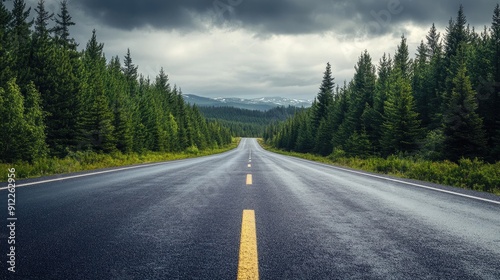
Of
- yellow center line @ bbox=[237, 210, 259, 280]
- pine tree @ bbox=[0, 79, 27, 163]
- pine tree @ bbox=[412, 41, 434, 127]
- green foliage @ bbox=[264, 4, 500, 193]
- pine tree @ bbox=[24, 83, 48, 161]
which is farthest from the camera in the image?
pine tree @ bbox=[412, 41, 434, 127]

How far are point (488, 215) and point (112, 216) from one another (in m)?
5.63

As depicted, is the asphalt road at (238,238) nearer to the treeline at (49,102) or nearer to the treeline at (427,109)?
the treeline at (49,102)

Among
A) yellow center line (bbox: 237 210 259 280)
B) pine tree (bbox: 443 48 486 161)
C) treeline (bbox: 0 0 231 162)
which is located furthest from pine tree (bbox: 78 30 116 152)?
pine tree (bbox: 443 48 486 161)

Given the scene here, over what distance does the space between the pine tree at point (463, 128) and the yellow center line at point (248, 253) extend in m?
24.8

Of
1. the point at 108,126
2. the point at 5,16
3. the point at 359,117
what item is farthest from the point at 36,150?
the point at 359,117

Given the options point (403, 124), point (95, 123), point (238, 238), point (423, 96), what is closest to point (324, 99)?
point (423, 96)

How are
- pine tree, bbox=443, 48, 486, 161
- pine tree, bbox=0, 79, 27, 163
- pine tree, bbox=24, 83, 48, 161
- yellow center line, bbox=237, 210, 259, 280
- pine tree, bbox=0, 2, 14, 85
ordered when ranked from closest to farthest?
yellow center line, bbox=237, 210, 259, 280 < pine tree, bbox=0, 79, 27, 163 < pine tree, bbox=24, 83, 48, 161 < pine tree, bbox=0, 2, 14, 85 < pine tree, bbox=443, 48, 486, 161

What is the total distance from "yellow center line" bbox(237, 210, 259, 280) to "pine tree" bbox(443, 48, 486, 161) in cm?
2485

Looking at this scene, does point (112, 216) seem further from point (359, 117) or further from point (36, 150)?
point (359, 117)

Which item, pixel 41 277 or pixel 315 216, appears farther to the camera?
pixel 315 216

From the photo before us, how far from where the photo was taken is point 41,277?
2102 millimetres

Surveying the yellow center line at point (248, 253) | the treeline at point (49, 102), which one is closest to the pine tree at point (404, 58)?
the treeline at point (49, 102)

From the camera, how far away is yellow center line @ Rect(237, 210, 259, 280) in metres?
2.17

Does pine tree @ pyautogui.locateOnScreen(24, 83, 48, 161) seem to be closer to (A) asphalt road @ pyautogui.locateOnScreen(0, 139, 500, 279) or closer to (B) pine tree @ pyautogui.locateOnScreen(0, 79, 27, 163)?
(B) pine tree @ pyautogui.locateOnScreen(0, 79, 27, 163)
